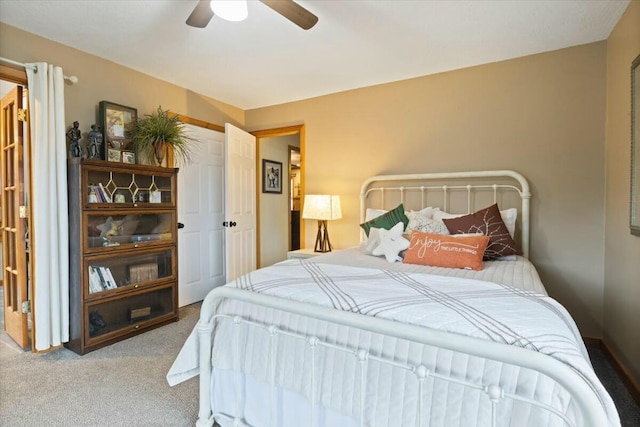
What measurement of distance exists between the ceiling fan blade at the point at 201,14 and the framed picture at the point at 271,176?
2.79 metres

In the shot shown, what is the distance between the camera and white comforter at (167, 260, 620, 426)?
0.95m

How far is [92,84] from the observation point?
276 cm

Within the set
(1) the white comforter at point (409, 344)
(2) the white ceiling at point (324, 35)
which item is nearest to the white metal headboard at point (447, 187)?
(2) the white ceiling at point (324, 35)

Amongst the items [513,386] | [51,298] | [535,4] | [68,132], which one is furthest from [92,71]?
[513,386]

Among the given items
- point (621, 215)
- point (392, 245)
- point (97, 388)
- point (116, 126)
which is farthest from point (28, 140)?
point (621, 215)

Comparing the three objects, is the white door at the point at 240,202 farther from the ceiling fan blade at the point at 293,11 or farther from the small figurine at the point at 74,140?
the ceiling fan blade at the point at 293,11

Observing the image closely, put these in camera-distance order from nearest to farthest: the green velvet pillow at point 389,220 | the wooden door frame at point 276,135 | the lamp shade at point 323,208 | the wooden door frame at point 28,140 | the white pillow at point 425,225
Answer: the wooden door frame at point 28,140, the white pillow at point 425,225, the green velvet pillow at point 389,220, the lamp shade at point 323,208, the wooden door frame at point 276,135

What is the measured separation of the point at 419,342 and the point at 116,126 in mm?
3012

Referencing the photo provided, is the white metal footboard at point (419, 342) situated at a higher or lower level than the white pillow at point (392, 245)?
lower

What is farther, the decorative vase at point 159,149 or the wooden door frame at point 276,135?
the wooden door frame at point 276,135

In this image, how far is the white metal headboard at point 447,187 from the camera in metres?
2.70

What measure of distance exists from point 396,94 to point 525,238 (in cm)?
178

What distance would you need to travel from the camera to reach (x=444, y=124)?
311 centimetres

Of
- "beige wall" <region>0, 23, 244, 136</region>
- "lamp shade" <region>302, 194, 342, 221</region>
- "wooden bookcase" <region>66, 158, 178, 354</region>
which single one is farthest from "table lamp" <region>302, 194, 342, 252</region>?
"beige wall" <region>0, 23, 244, 136</region>
